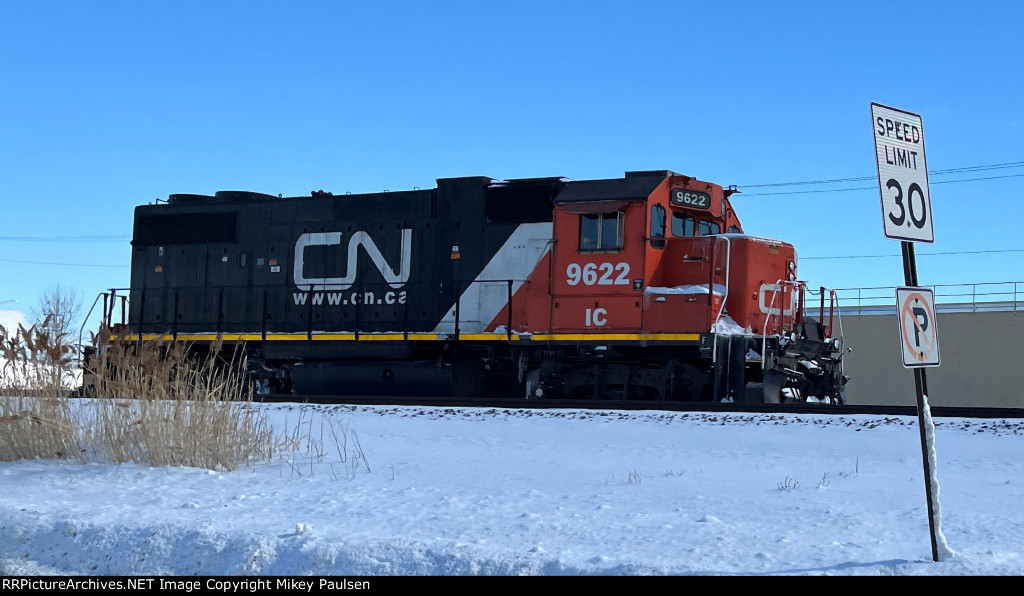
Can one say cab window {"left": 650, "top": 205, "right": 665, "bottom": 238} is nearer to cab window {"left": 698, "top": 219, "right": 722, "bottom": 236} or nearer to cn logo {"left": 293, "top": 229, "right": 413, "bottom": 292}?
cab window {"left": 698, "top": 219, "right": 722, "bottom": 236}

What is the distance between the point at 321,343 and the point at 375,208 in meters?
2.17

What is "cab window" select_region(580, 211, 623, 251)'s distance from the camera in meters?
13.2

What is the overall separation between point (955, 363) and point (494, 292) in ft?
49.7

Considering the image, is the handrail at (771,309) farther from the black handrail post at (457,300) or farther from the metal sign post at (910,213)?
the metal sign post at (910,213)

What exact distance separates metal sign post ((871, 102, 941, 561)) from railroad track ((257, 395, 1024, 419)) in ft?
18.7

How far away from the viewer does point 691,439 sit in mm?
8977

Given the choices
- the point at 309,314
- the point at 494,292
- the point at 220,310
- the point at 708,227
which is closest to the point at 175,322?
the point at 220,310

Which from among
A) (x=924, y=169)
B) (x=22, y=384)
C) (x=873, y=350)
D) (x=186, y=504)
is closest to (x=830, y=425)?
(x=924, y=169)

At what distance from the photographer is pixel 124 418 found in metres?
8.13

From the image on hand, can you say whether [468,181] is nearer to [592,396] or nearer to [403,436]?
[592,396]

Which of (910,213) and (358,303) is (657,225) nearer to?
(358,303)

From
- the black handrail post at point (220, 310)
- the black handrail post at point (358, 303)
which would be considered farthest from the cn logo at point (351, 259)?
the black handrail post at point (220, 310)

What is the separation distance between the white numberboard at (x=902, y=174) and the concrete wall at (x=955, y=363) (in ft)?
66.7

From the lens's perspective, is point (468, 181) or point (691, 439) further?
point (468, 181)
